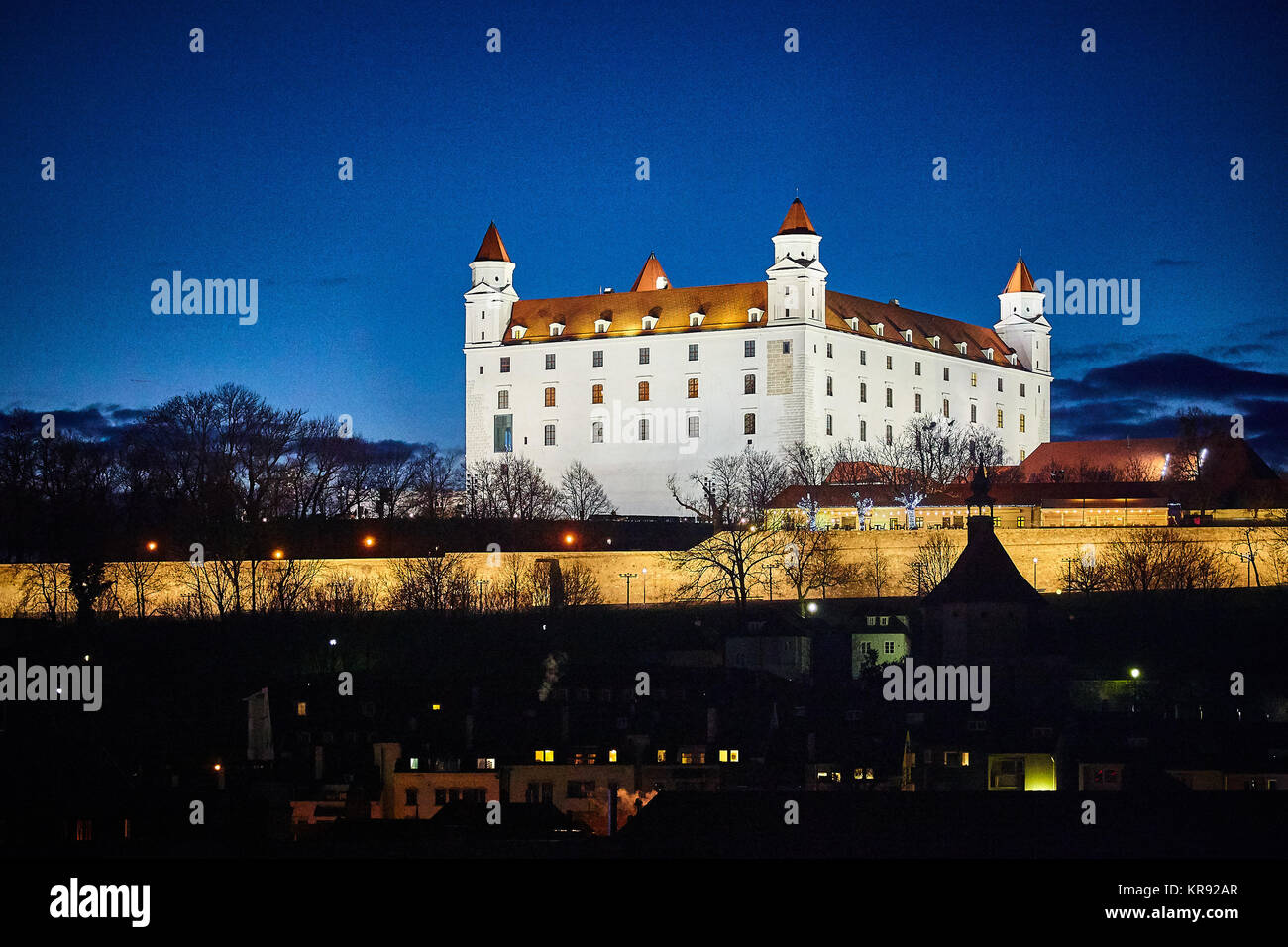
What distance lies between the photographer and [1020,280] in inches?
4279

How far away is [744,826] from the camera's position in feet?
138

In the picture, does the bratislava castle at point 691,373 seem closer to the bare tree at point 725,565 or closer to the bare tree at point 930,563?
the bare tree at point 725,565

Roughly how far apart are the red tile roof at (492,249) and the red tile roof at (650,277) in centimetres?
684

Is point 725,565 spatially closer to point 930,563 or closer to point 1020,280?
point 930,563

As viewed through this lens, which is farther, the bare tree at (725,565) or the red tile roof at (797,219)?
the red tile roof at (797,219)

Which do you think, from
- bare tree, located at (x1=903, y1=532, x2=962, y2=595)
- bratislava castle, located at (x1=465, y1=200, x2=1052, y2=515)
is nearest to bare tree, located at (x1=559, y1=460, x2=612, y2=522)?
bratislava castle, located at (x1=465, y1=200, x2=1052, y2=515)

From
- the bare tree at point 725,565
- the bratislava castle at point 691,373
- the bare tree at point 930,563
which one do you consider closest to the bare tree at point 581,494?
the bratislava castle at point 691,373

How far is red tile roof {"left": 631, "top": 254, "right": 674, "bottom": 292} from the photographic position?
103 metres

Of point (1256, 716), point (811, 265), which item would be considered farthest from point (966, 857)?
point (811, 265)

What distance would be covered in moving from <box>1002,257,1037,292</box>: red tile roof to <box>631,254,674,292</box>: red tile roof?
50.6 feet

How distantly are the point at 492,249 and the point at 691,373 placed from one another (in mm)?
10676

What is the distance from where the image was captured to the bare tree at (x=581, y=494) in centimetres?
8775

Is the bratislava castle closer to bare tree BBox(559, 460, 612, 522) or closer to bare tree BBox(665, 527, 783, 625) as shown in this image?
bare tree BBox(559, 460, 612, 522)
